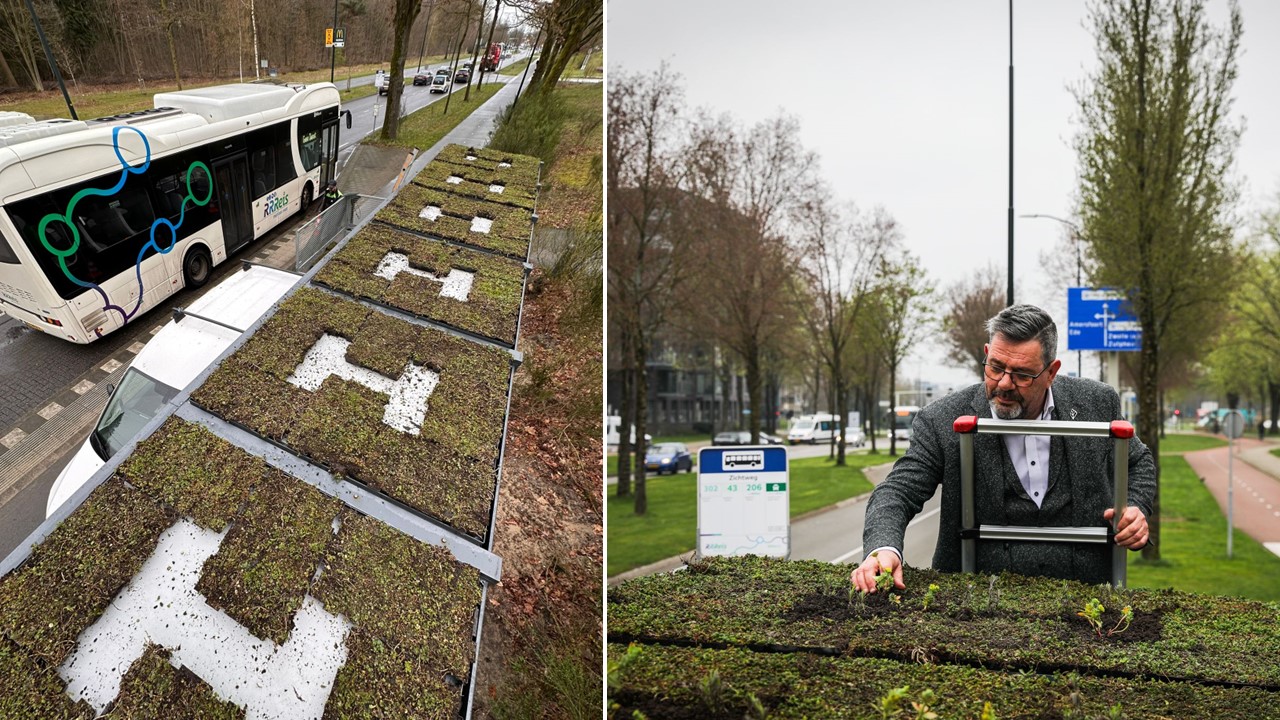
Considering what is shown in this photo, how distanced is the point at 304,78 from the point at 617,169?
714cm

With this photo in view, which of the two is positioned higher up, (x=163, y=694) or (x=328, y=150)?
(x=328, y=150)

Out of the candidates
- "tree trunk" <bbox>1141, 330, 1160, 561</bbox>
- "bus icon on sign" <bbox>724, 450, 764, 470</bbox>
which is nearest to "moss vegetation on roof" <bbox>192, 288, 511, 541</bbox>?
"bus icon on sign" <bbox>724, 450, 764, 470</bbox>

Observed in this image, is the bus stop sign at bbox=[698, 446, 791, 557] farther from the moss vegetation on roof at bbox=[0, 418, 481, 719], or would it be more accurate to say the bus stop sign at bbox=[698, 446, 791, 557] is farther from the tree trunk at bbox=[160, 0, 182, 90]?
the tree trunk at bbox=[160, 0, 182, 90]

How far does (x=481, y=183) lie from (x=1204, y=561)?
32.7 feet

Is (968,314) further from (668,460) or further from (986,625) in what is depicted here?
(986,625)

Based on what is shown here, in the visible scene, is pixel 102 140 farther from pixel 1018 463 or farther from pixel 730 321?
pixel 730 321

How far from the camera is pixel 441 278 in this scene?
3.45 m

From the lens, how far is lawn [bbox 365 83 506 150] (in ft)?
10.6

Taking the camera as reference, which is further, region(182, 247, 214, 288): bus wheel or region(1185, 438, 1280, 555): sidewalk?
region(1185, 438, 1280, 555): sidewalk

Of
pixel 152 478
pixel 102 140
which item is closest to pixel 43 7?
pixel 102 140

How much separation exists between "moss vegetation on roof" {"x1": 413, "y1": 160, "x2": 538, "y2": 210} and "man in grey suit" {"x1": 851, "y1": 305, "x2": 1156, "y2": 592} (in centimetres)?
224

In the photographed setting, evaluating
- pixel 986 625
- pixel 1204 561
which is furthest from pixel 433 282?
pixel 1204 561

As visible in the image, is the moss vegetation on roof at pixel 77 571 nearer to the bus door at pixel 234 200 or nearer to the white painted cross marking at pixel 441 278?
the bus door at pixel 234 200

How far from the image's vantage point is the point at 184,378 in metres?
2.29
